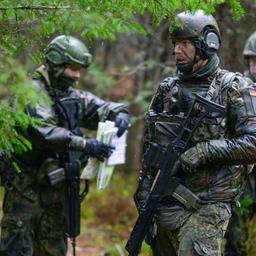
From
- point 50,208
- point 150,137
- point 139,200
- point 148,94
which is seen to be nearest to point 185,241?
point 139,200

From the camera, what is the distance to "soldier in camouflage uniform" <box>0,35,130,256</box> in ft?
21.0

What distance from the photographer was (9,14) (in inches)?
174

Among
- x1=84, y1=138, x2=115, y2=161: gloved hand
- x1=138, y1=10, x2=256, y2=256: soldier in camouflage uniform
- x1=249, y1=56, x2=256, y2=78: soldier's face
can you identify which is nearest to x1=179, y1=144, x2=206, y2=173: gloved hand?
x1=138, y1=10, x2=256, y2=256: soldier in camouflage uniform

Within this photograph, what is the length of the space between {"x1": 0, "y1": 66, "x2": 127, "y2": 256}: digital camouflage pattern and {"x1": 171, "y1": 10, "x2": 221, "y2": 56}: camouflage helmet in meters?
1.74

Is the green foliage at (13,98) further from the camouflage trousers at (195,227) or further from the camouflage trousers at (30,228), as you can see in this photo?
the camouflage trousers at (30,228)

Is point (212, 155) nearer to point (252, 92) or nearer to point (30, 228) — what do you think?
point (252, 92)

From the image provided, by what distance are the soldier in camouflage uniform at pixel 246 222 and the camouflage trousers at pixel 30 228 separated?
1.98m

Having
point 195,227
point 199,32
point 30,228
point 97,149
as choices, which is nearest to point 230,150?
point 195,227

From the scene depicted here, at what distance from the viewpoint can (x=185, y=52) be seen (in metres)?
5.29

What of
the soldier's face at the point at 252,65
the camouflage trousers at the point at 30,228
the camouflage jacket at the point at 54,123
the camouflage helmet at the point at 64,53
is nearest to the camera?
the camouflage jacket at the point at 54,123

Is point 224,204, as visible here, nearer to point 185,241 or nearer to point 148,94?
point 185,241


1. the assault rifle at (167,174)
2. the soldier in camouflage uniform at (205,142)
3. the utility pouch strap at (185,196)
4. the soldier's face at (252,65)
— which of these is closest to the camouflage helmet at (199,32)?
the soldier in camouflage uniform at (205,142)

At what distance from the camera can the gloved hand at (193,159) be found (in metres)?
4.98

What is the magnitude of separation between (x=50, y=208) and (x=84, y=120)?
108cm
